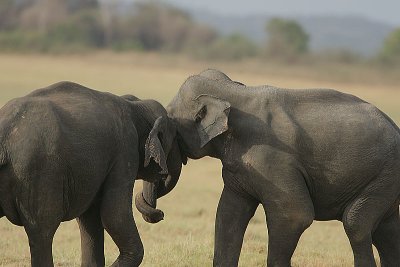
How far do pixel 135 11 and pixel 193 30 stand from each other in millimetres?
8611

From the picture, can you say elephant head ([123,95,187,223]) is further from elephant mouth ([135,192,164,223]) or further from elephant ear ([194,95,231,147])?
elephant ear ([194,95,231,147])

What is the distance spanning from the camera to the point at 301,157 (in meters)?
9.16

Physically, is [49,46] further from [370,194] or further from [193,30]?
[370,194]

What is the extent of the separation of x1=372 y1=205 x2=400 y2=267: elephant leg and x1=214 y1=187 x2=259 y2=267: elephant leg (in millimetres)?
1249

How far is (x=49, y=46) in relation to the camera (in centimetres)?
5994

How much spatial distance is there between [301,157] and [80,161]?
6.71 feet

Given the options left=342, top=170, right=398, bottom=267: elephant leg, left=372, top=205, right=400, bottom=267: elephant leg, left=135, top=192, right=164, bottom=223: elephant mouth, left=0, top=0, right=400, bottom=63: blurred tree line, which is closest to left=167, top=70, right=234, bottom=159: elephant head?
left=135, top=192, right=164, bottom=223: elephant mouth

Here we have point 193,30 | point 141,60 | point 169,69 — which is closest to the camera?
point 169,69

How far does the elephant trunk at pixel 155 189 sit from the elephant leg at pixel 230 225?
57 cm

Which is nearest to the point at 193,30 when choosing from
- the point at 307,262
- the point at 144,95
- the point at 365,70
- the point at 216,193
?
the point at 365,70

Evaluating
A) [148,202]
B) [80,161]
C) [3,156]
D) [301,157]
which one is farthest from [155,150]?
[3,156]

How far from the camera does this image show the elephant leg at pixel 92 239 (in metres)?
9.49

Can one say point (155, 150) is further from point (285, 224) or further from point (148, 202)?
point (285, 224)

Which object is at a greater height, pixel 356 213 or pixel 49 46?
pixel 356 213
